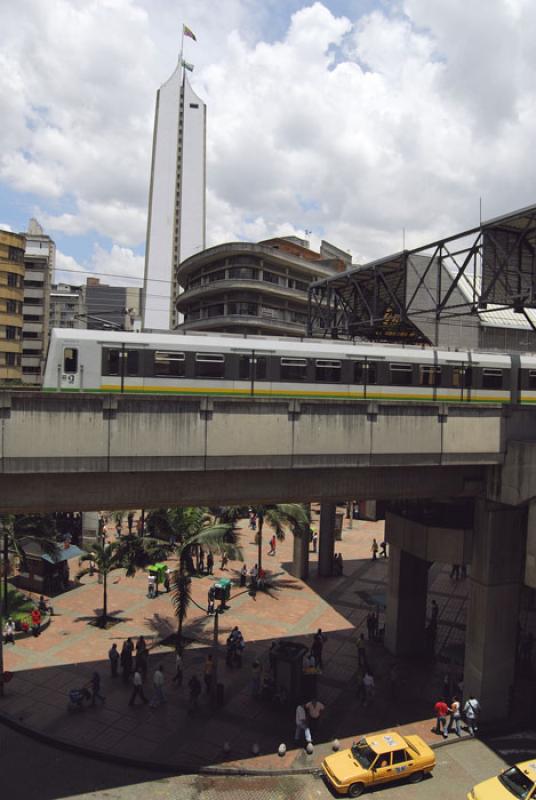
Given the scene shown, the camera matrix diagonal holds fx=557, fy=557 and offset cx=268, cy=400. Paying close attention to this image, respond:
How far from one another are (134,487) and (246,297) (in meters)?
64.6

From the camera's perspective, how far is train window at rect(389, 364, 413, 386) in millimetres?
23547

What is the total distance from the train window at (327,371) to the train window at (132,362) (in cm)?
696

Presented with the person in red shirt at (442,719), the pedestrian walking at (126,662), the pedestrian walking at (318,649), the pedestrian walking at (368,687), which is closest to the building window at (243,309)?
the pedestrian walking at (318,649)

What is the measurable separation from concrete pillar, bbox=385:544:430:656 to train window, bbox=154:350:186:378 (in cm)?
1244

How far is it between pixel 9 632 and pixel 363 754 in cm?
1595

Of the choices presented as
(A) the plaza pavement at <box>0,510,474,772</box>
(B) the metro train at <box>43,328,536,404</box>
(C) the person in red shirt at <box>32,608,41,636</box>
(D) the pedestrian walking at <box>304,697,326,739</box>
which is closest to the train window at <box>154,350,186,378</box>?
(B) the metro train at <box>43,328,536,404</box>

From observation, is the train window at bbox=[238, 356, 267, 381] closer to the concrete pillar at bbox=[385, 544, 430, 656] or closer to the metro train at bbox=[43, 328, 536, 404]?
the metro train at bbox=[43, 328, 536, 404]

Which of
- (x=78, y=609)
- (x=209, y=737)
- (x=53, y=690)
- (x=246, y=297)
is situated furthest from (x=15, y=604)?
(x=246, y=297)

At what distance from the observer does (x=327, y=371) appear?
73.2ft

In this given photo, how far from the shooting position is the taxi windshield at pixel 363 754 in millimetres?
15578

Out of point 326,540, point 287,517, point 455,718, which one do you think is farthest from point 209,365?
point 326,540

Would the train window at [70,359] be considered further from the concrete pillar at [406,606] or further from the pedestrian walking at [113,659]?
the concrete pillar at [406,606]

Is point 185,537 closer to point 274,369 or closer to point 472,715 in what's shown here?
point 274,369

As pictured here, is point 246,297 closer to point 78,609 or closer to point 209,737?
point 78,609
